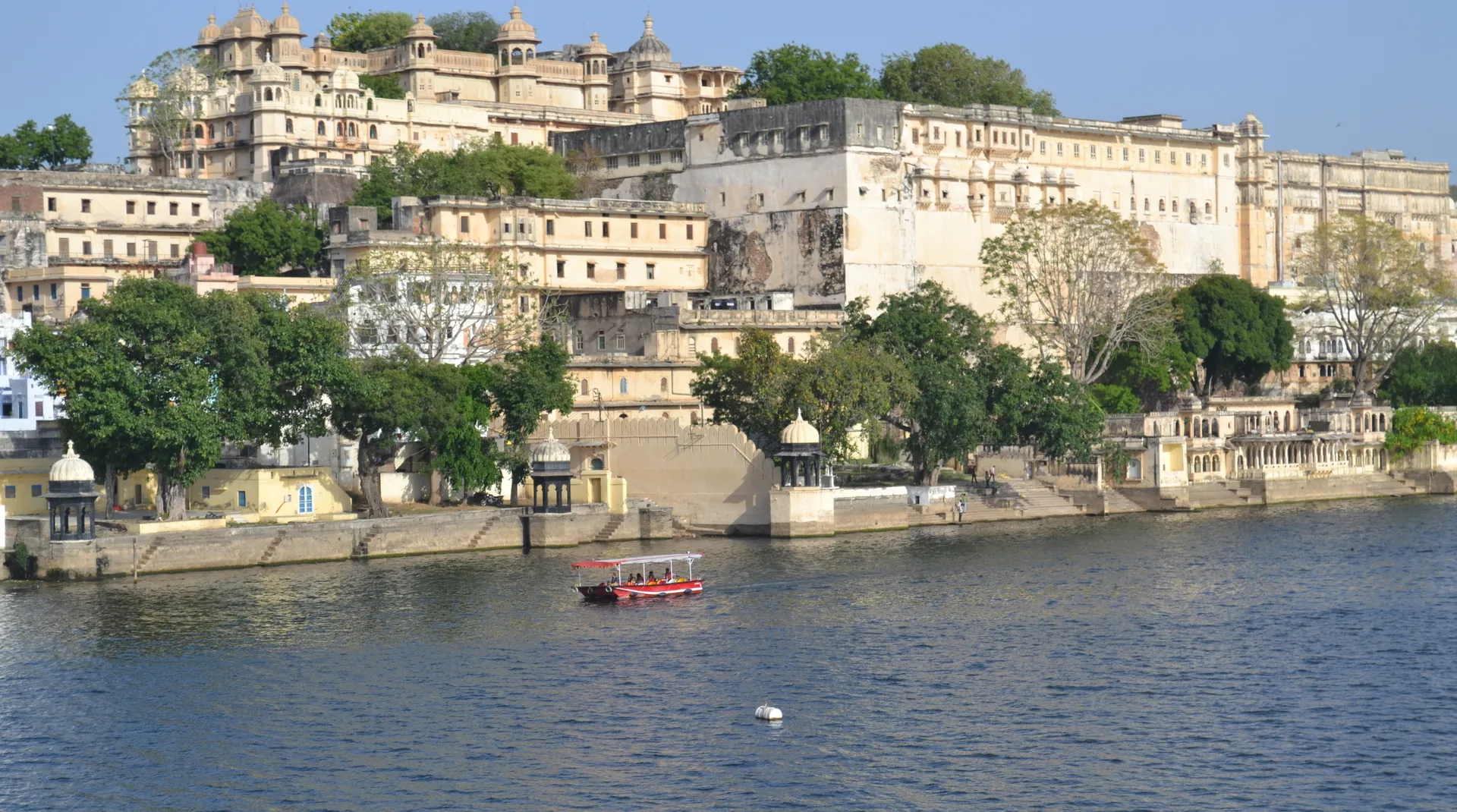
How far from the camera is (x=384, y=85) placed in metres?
116

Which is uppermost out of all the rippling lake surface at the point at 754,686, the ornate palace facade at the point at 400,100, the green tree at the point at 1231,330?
the ornate palace facade at the point at 400,100

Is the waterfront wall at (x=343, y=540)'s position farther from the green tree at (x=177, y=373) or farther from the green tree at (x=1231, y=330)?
the green tree at (x=1231, y=330)

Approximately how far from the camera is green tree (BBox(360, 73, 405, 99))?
4535 inches

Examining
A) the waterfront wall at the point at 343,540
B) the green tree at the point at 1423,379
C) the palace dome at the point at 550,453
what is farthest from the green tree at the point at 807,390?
the green tree at the point at 1423,379

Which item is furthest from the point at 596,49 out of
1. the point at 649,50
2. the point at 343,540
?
the point at 343,540

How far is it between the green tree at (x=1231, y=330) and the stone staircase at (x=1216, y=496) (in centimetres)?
1208

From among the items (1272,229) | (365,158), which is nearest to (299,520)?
(365,158)

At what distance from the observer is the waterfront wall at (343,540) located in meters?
58.4

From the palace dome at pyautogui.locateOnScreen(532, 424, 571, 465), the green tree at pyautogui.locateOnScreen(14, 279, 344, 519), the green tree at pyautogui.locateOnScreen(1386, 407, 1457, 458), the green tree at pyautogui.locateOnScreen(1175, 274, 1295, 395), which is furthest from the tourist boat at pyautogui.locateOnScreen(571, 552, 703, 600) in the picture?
the green tree at pyautogui.locateOnScreen(1175, 274, 1295, 395)

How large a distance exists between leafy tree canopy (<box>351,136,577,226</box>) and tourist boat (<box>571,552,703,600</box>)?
3988 cm

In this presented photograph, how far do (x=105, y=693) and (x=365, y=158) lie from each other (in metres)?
69.2

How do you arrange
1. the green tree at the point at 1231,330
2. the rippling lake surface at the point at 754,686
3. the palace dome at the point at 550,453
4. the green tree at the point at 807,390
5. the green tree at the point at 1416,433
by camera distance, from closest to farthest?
the rippling lake surface at the point at 754,686 → the palace dome at the point at 550,453 → the green tree at the point at 807,390 → the green tree at the point at 1416,433 → the green tree at the point at 1231,330

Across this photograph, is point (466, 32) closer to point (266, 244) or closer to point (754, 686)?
point (266, 244)

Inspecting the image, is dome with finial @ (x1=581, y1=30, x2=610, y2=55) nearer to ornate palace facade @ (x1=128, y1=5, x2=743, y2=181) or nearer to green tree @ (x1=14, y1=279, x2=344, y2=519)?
ornate palace facade @ (x1=128, y1=5, x2=743, y2=181)
